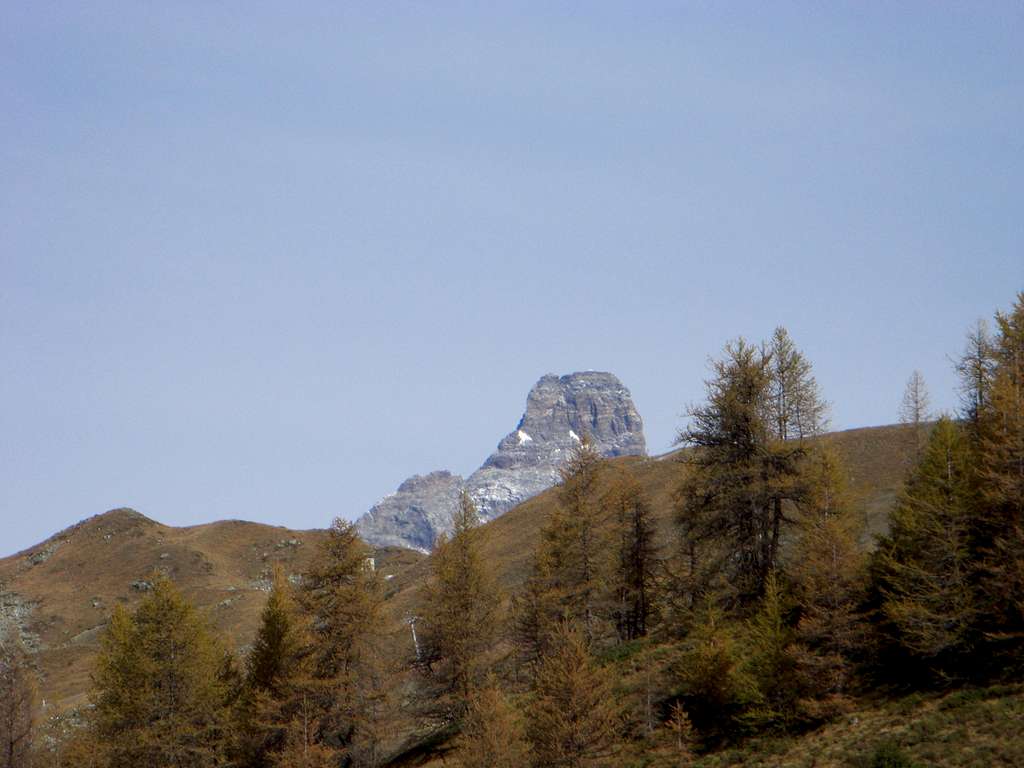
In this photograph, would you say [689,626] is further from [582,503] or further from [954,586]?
[954,586]

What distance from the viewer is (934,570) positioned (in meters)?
39.4

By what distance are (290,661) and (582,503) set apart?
A: 1717 centimetres

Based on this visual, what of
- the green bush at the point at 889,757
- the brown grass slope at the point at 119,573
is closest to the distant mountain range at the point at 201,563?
the brown grass slope at the point at 119,573

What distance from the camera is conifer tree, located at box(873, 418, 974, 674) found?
3791 cm

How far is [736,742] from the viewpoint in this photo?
4006cm

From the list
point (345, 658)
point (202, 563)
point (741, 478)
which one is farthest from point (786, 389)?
point (202, 563)

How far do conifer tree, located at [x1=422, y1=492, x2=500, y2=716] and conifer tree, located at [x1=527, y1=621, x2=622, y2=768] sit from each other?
9441 mm

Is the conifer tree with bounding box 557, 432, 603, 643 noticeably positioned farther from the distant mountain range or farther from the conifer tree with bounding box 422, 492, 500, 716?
the distant mountain range

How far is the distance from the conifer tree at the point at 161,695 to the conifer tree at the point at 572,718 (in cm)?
1711

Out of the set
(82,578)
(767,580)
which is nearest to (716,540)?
(767,580)

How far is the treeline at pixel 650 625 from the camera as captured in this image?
38.8 meters

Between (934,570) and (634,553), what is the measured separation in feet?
64.2

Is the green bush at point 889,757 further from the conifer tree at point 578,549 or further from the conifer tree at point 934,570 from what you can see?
the conifer tree at point 578,549

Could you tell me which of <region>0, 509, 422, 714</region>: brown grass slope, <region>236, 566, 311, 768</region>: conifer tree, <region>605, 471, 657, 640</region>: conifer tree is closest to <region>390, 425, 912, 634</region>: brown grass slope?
<region>605, 471, 657, 640</region>: conifer tree
